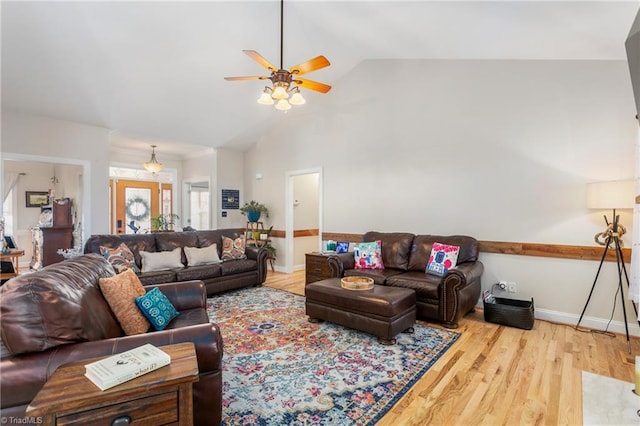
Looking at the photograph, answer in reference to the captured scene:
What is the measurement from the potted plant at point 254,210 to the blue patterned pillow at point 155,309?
4.28m

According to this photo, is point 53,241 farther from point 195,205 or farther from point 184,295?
point 184,295

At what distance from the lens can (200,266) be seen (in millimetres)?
4438

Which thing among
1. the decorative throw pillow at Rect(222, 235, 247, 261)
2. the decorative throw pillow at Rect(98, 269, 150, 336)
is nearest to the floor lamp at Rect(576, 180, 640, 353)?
the decorative throw pillow at Rect(98, 269, 150, 336)

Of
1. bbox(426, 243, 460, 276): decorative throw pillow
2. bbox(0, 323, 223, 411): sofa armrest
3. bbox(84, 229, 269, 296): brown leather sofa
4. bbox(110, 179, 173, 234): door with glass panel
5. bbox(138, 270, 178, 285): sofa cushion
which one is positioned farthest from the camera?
bbox(110, 179, 173, 234): door with glass panel

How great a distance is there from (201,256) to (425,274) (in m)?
3.14

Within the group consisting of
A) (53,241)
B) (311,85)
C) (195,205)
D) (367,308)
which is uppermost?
(311,85)

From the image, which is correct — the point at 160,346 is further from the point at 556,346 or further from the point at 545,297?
the point at 545,297

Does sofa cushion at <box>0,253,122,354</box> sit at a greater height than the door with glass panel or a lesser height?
lesser

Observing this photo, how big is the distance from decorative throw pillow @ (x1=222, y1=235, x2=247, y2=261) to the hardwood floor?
3078 millimetres

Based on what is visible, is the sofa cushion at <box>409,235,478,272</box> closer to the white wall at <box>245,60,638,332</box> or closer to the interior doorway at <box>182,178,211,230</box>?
the white wall at <box>245,60,638,332</box>

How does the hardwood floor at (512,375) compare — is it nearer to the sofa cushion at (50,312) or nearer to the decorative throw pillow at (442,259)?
the decorative throw pillow at (442,259)

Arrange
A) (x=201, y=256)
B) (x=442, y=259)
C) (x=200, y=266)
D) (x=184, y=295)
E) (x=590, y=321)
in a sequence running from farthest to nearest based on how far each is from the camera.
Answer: (x=201, y=256) → (x=200, y=266) → (x=442, y=259) → (x=590, y=321) → (x=184, y=295)

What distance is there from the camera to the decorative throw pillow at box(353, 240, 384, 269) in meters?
4.26

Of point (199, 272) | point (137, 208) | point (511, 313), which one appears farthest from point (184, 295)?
point (137, 208)
